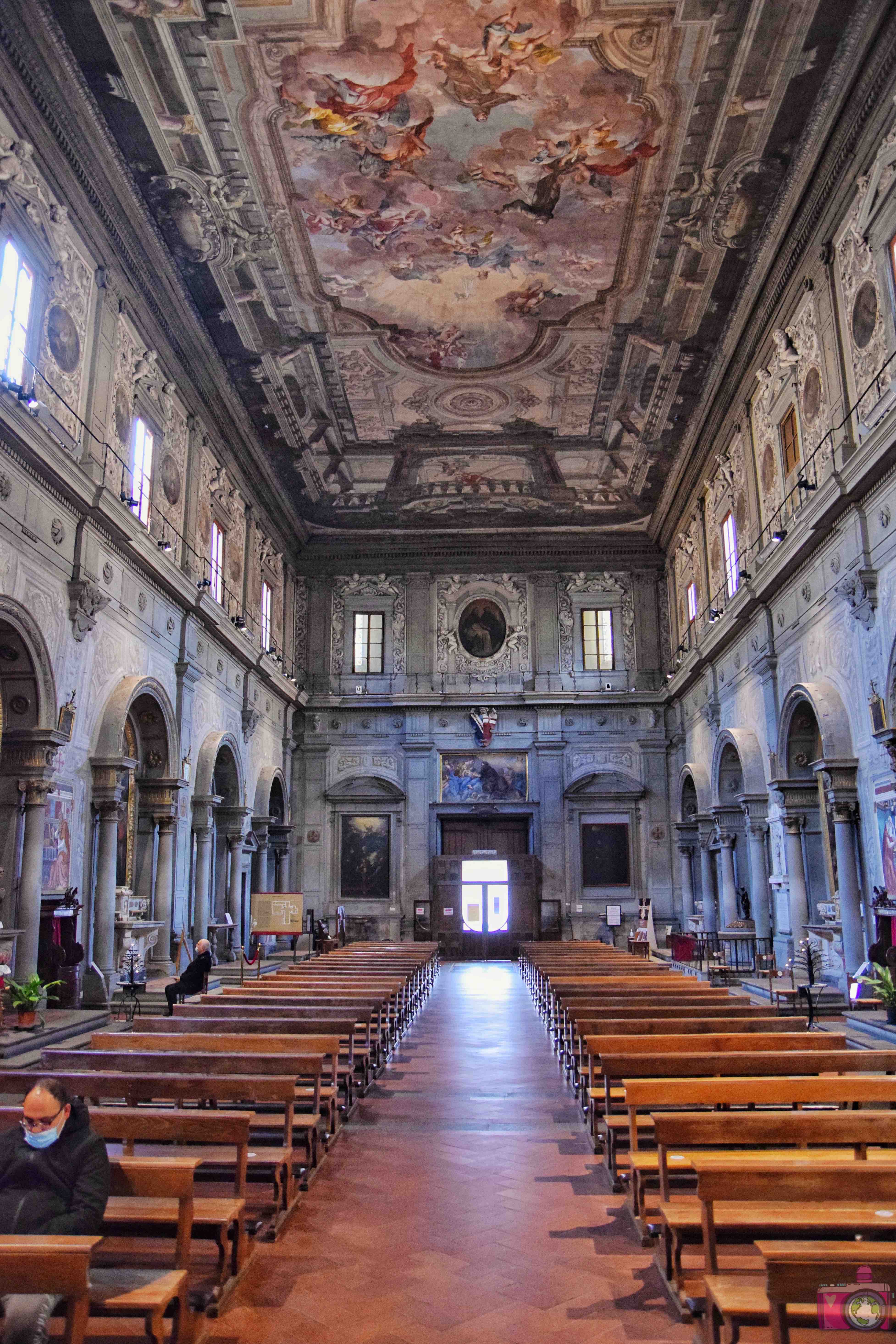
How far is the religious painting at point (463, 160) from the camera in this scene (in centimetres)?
1304

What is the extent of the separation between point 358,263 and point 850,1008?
1366cm

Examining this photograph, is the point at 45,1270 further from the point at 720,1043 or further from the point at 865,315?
the point at 865,315

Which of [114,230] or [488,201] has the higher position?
[488,201]

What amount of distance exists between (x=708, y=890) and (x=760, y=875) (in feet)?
17.7

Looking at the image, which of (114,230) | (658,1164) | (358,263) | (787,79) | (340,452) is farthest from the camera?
(340,452)

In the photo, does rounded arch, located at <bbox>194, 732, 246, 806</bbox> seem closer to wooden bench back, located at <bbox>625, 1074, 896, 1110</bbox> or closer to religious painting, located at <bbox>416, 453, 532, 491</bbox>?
religious painting, located at <bbox>416, 453, 532, 491</bbox>

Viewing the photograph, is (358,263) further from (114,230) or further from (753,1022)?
(753,1022)

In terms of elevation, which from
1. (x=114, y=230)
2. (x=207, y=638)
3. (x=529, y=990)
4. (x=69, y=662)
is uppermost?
(x=114, y=230)

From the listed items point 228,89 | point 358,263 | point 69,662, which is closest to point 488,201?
point 358,263

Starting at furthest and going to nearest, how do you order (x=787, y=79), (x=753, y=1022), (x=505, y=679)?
(x=505, y=679) < (x=787, y=79) < (x=753, y=1022)

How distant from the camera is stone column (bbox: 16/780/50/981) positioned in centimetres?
1195

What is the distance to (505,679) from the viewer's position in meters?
28.9

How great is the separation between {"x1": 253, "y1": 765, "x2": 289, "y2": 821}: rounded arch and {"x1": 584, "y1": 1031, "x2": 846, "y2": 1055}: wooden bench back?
674 inches

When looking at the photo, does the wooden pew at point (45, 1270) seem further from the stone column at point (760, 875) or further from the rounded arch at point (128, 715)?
the stone column at point (760, 875)
